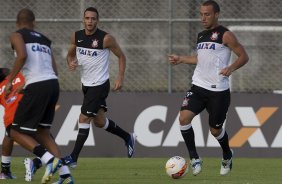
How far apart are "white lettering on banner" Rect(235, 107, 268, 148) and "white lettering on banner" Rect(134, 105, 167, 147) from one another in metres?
1.41

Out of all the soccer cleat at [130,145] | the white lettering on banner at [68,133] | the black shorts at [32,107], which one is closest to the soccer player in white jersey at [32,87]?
the black shorts at [32,107]

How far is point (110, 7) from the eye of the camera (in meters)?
18.1

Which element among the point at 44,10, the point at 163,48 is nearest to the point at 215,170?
the point at 163,48

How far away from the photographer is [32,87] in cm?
1081

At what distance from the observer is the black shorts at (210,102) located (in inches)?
506

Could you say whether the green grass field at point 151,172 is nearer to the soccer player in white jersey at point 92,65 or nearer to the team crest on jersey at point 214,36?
the soccer player in white jersey at point 92,65

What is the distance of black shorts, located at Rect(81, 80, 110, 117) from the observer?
13.8 metres

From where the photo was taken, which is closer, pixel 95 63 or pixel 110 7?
pixel 95 63

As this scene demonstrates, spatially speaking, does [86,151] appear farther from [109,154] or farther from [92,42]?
[92,42]

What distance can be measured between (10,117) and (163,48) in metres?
7.02

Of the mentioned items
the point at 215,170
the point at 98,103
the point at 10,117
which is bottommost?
the point at 215,170

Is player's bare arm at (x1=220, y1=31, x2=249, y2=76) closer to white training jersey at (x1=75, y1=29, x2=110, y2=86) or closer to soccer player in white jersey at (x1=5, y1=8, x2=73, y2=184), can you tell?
white training jersey at (x1=75, y1=29, x2=110, y2=86)

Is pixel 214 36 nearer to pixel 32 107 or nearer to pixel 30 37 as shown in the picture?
pixel 30 37

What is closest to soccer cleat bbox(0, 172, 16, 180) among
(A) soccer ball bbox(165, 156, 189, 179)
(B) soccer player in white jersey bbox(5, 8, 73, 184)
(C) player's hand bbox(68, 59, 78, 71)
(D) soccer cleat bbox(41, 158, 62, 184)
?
(B) soccer player in white jersey bbox(5, 8, 73, 184)
